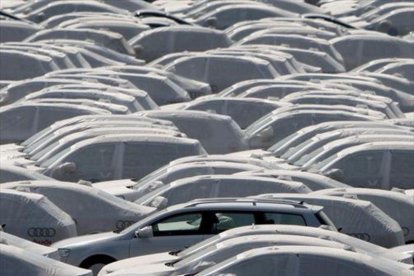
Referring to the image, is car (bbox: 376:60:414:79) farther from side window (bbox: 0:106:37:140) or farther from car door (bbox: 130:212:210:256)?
car door (bbox: 130:212:210:256)

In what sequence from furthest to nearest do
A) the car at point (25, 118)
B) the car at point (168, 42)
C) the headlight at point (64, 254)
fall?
the car at point (168, 42), the car at point (25, 118), the headlight at point (64, 254)

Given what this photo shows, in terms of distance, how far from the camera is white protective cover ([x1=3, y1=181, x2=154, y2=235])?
805 inches

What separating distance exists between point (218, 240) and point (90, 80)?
14.3 metres

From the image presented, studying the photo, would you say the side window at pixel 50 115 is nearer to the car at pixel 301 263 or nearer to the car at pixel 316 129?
the car at pixel 316 129

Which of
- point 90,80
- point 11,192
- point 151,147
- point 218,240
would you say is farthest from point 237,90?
point 218,240

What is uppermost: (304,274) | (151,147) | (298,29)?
(298,29)

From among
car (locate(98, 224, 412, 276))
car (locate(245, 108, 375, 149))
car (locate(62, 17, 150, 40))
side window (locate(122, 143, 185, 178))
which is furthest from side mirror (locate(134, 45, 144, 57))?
car (locate(98, 224, 412, 276))

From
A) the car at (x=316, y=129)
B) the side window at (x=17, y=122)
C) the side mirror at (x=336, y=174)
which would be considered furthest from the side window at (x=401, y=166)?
the side window at (x=17, y=122)

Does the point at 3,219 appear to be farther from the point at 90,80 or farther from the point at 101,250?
the point at 90,80

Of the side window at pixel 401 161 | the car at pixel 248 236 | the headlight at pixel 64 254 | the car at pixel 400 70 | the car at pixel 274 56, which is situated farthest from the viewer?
the car at pixel 400 70

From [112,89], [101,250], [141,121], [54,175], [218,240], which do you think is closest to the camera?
[218,240]

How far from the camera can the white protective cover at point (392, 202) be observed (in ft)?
69.5

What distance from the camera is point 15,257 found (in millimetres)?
16594

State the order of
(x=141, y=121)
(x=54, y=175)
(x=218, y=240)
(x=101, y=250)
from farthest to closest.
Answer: (x=141, y=121) → (x=54, y=175) → (x=101, y=250) → (x=218, y=240)
